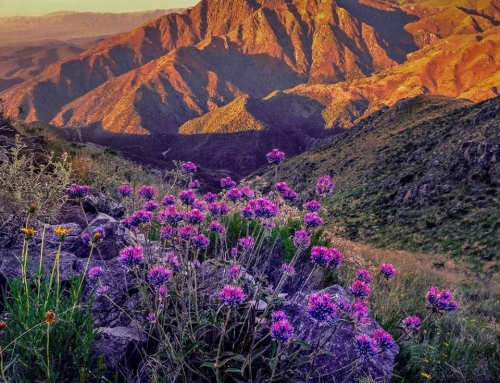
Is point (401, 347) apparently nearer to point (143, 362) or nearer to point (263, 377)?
point (263, 377)

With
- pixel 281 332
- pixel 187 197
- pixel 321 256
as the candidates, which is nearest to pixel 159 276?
pixel 281 332

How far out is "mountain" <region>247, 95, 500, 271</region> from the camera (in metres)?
28.1

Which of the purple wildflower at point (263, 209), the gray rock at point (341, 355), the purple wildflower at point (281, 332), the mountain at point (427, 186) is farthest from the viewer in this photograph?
the mountain at point (427, 186)

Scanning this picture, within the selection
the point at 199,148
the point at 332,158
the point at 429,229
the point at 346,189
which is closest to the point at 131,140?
the point at 199,148

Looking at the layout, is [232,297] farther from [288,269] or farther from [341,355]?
[341,355]

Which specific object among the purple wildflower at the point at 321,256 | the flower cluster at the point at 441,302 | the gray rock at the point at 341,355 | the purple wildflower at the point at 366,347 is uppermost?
the purple wildflower at the point at 321,256

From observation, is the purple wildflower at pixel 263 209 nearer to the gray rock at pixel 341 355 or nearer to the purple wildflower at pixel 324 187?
the gray rock at pixel 341 355

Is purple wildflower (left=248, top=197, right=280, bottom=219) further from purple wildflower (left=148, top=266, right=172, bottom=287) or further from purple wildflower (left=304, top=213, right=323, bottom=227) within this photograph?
purple wildflower (left=148, top=266, right=172, bottom=287)

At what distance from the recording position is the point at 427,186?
121ft

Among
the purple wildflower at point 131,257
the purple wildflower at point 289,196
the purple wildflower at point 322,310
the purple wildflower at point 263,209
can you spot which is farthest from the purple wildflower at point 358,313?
the purple wildflower at point 131,257

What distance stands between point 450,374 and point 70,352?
3.60m

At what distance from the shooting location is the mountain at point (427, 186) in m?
28.1

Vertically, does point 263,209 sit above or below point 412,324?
above

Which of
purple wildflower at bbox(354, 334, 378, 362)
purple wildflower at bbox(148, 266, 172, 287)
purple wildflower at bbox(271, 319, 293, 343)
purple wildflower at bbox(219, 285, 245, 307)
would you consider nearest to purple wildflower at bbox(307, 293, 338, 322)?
purple wildflower at bbox(271, 319, 293, 343)
